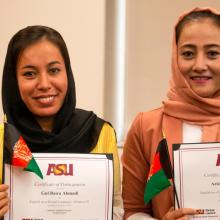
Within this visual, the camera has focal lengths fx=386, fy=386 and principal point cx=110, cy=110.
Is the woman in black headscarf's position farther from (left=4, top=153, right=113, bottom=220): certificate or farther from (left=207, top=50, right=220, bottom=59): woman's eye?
(left=207, top=50, right=220, bottom=59): woman's eye

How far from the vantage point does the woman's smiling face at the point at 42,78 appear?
1.26 meters

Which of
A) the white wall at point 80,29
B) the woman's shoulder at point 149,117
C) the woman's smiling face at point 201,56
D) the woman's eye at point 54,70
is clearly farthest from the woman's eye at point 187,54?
the white wall at point 80,29

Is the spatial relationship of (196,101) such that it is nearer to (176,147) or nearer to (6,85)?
(176,147)

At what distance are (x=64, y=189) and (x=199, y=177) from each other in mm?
406

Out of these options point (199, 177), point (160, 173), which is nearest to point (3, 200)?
point (160, 173)

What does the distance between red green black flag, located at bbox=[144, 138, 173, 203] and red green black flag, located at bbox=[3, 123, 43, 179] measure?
1.09 ft

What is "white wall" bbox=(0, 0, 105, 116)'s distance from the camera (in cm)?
228

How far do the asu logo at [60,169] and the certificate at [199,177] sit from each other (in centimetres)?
32

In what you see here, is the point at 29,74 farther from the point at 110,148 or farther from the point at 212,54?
the point at 212,54

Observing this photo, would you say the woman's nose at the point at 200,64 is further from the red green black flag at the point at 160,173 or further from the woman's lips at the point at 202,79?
the red green black flag at the point at 160,173

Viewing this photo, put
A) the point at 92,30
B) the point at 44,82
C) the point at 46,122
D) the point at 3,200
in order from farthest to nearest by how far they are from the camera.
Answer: the point at 92,30 < the point at 46,122 < the point at 44,82 < the point at 3,200

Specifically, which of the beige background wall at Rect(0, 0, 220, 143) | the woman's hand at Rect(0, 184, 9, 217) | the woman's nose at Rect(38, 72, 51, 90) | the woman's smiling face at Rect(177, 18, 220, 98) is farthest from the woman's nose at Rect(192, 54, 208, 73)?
the beige background wall at Rect(0, 0, 220, 143)

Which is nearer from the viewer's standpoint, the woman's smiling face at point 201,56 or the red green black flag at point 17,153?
the red green black flag at point 17,153

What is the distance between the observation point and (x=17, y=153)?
1.12 meters
